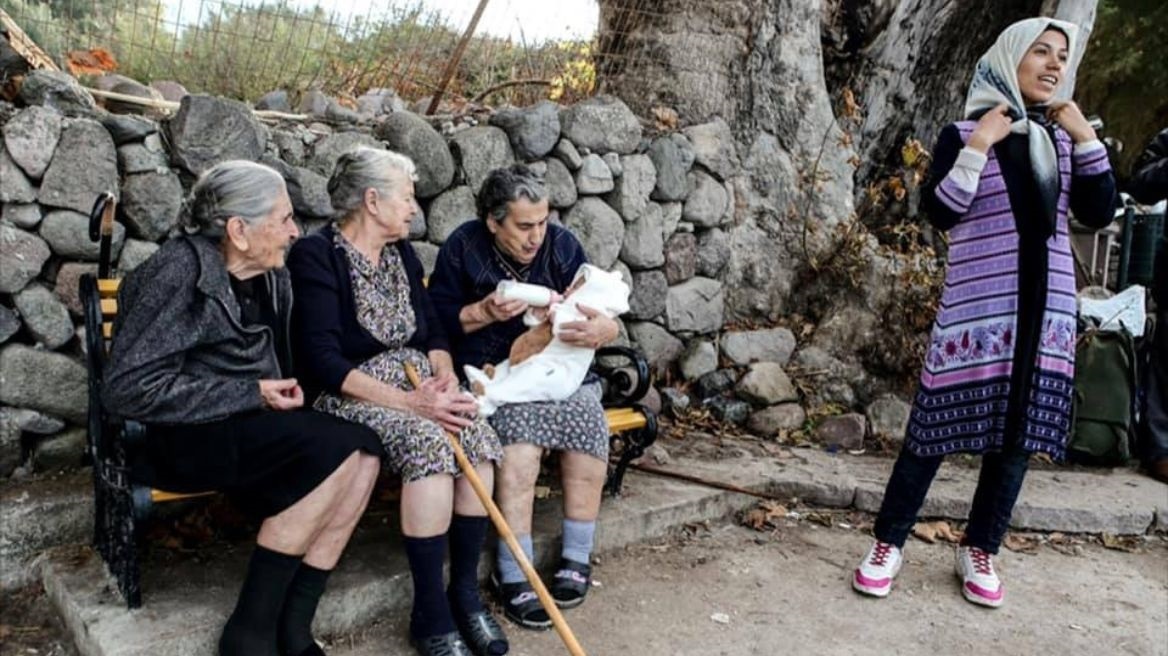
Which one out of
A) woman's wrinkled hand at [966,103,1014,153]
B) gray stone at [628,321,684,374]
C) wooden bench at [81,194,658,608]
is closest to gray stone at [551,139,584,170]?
gray stone at [628,321,684,374]

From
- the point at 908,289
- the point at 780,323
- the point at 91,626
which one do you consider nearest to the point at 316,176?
the point at 91,626

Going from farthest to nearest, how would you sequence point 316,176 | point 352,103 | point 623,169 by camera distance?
point 623,169 < point 352,103 < point 316,176

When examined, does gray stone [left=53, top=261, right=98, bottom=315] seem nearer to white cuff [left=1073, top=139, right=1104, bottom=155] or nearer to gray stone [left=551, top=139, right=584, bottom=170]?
gray stone [left=551, top=139, right=584, bottom=170]

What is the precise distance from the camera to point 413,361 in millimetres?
3062

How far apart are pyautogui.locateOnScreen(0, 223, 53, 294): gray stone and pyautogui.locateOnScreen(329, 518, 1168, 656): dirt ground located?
157cm

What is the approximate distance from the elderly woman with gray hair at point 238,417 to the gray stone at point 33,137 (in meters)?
0.89

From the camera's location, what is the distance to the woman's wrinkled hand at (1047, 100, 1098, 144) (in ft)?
10.2

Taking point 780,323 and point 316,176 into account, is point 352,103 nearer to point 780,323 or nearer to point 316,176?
point 316,176

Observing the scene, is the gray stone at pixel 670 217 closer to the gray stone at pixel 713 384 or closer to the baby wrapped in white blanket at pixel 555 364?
the gray stone at pixel 713 384

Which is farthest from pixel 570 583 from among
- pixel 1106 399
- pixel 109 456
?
pixel 1106 399

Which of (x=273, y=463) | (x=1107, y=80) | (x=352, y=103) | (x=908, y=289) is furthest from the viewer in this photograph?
(x=1107, y=80)

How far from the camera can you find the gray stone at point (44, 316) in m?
3.11

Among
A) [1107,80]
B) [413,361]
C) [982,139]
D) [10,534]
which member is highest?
[1107,80]

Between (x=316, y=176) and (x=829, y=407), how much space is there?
2.89 metres
